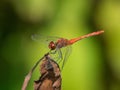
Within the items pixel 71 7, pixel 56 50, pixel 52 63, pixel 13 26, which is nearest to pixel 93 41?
pixel 71 7

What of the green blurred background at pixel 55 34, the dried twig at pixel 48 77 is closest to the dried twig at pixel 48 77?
the dried twig at pixel 48 77

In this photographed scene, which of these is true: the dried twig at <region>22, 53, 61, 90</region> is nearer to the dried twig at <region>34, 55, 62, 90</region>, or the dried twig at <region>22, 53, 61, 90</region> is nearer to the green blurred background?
the dried twig at <region>34, 55, 62, 90</region>

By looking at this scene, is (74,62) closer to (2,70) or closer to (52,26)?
(52,26)

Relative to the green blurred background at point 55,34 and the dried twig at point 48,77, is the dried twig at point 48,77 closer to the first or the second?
the dried twig at point 48,77

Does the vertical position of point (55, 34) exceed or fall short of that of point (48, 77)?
it exceeds it

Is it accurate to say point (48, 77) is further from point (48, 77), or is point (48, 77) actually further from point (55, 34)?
point (55, 34)

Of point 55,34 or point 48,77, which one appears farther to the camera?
point 55,34

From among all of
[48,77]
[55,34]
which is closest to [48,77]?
[48,77]

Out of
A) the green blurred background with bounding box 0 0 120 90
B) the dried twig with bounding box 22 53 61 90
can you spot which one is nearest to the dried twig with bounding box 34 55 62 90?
the dried twig with bounding box 22 53 61 90
